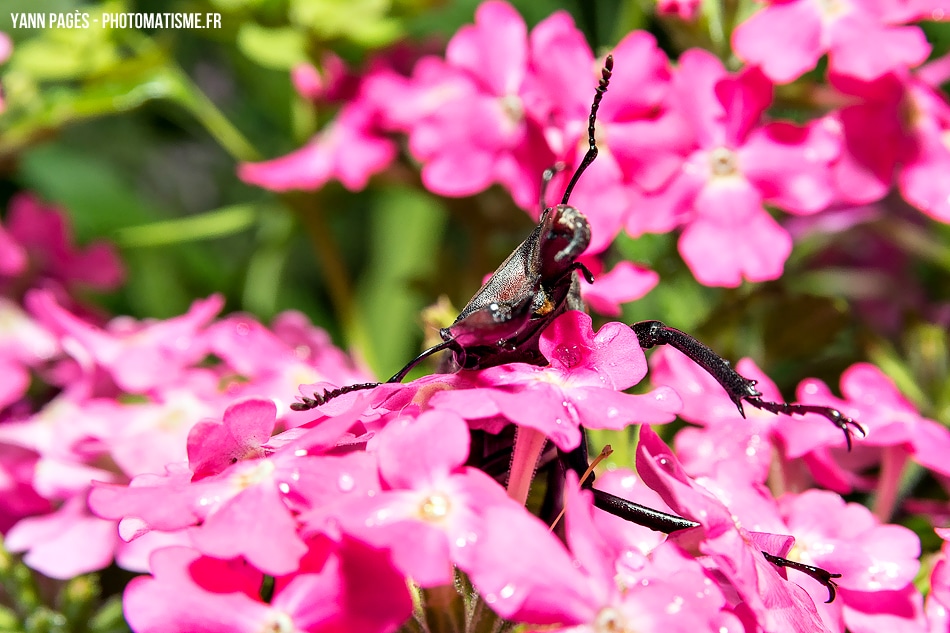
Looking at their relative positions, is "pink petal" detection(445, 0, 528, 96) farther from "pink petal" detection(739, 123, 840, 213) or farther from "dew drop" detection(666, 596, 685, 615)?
"dew drop" detection(666, 596, 685, 615)

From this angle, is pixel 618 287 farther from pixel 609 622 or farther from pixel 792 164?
pixel 609 622

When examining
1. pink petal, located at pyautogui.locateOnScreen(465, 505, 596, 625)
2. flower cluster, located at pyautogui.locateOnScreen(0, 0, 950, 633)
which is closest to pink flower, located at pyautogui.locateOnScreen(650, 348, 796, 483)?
flower cluster, located at pyautogui.locateOnScreen(0, 0, 950, 633)

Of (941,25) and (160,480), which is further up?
(941,25)

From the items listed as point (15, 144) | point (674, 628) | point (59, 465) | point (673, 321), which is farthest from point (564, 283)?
point (15, 144)

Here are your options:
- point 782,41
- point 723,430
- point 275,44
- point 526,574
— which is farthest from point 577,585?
point 275,44

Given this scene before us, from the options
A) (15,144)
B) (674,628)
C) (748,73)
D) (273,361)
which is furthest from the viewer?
(15,144)

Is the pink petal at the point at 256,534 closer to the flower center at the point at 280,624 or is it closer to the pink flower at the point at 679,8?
the flower center at the point at 280,624

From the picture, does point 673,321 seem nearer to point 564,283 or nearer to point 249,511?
point 564,283
